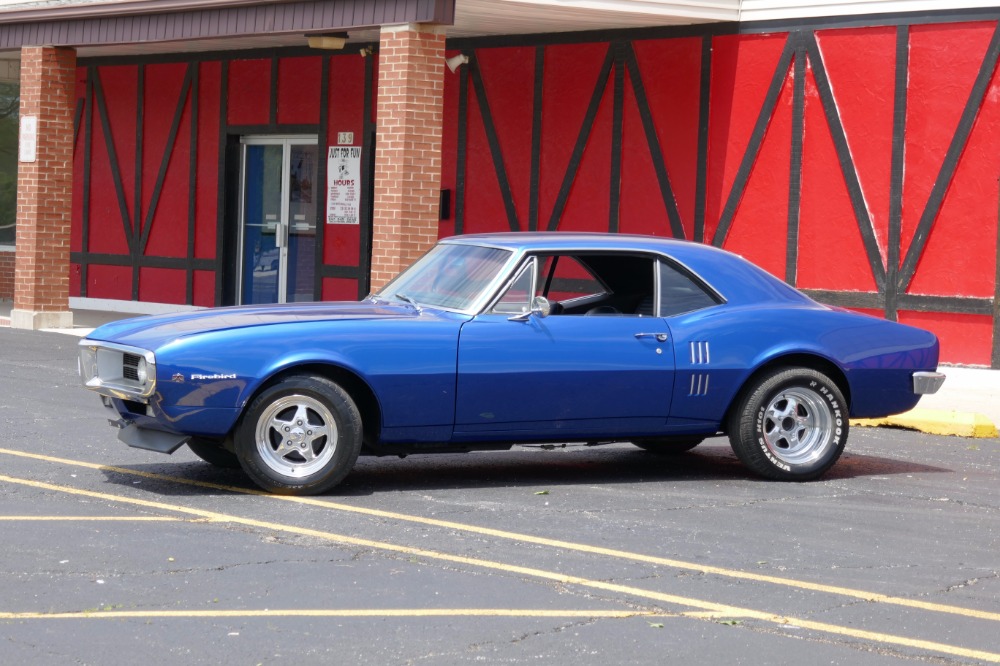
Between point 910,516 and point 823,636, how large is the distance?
2.73 meters

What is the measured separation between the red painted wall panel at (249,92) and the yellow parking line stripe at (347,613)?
16.0 m

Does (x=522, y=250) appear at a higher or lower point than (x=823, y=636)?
higher

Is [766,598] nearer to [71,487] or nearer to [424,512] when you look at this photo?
[424,512]

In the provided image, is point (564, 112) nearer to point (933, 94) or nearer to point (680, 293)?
point (933, 94)

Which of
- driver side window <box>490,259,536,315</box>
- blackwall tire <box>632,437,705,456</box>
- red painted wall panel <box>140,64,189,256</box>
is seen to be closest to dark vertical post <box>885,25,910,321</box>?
blackwall tire <box>632,437,705,456</box>

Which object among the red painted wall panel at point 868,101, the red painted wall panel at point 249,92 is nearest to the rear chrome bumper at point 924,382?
the red painted wall panel at point 868,101

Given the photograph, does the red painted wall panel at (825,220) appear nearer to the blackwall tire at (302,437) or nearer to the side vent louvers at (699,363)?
the side vent louvers at (699,363)

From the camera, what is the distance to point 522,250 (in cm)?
862

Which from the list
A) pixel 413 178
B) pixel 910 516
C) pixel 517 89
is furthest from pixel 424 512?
pixel 517 89

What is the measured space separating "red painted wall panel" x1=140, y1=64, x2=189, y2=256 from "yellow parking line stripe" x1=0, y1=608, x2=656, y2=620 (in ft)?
55.5

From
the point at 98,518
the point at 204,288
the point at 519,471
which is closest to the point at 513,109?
the point at 204,288

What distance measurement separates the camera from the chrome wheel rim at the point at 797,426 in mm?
8922

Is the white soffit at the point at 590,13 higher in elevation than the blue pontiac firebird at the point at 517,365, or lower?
higher

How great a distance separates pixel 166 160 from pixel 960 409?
13312 millimetres
